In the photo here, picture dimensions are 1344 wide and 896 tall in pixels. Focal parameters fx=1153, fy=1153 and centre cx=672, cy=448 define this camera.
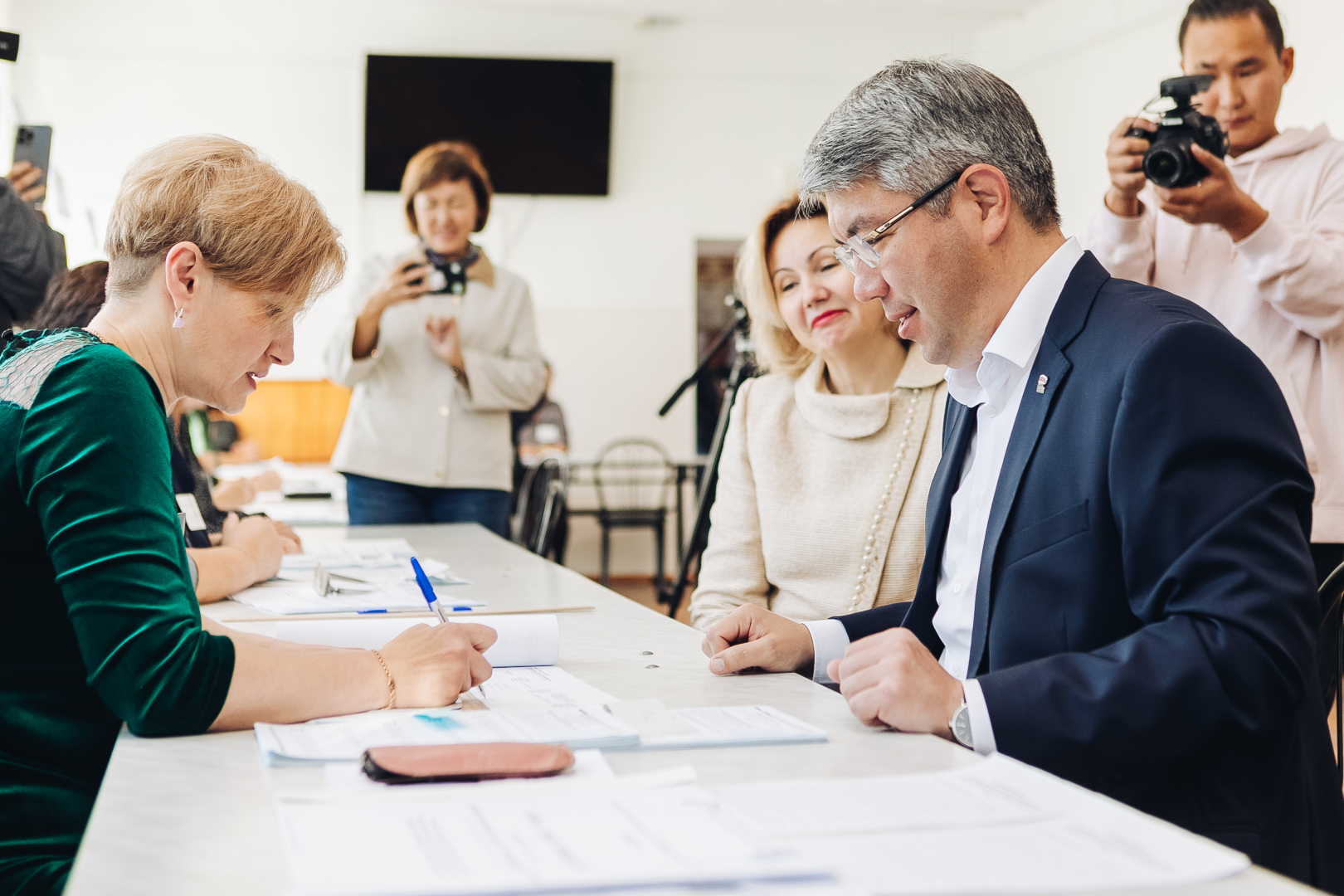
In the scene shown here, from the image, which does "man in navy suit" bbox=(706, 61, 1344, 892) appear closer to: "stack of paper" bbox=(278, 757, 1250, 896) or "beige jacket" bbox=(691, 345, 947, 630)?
"stack of paper" bbox=(278, 757, 1250, 896)

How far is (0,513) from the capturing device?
0.96m

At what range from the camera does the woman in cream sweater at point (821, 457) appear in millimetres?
1751

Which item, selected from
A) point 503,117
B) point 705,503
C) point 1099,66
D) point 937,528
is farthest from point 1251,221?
point 503,117

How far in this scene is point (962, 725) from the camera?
0.96 meters

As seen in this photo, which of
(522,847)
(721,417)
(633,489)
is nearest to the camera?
(522,847)

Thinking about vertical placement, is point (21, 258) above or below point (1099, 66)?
below

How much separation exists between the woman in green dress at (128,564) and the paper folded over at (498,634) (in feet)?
0.39

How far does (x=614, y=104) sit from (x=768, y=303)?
515cm

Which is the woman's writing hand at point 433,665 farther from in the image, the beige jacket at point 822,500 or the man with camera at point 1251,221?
the man with camera at point 1251,221

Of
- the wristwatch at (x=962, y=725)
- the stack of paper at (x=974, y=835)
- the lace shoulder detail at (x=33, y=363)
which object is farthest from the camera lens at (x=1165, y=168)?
the lace shoulder detail at (x=33, y=363)

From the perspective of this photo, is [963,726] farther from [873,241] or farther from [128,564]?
[128,564]

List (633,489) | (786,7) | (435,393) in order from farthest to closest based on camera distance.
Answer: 1. (633,489)
2. (786,7)
3. (435,393)

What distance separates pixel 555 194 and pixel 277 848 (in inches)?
246

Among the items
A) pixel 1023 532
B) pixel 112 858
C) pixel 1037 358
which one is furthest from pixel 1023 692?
pixel 112 858
